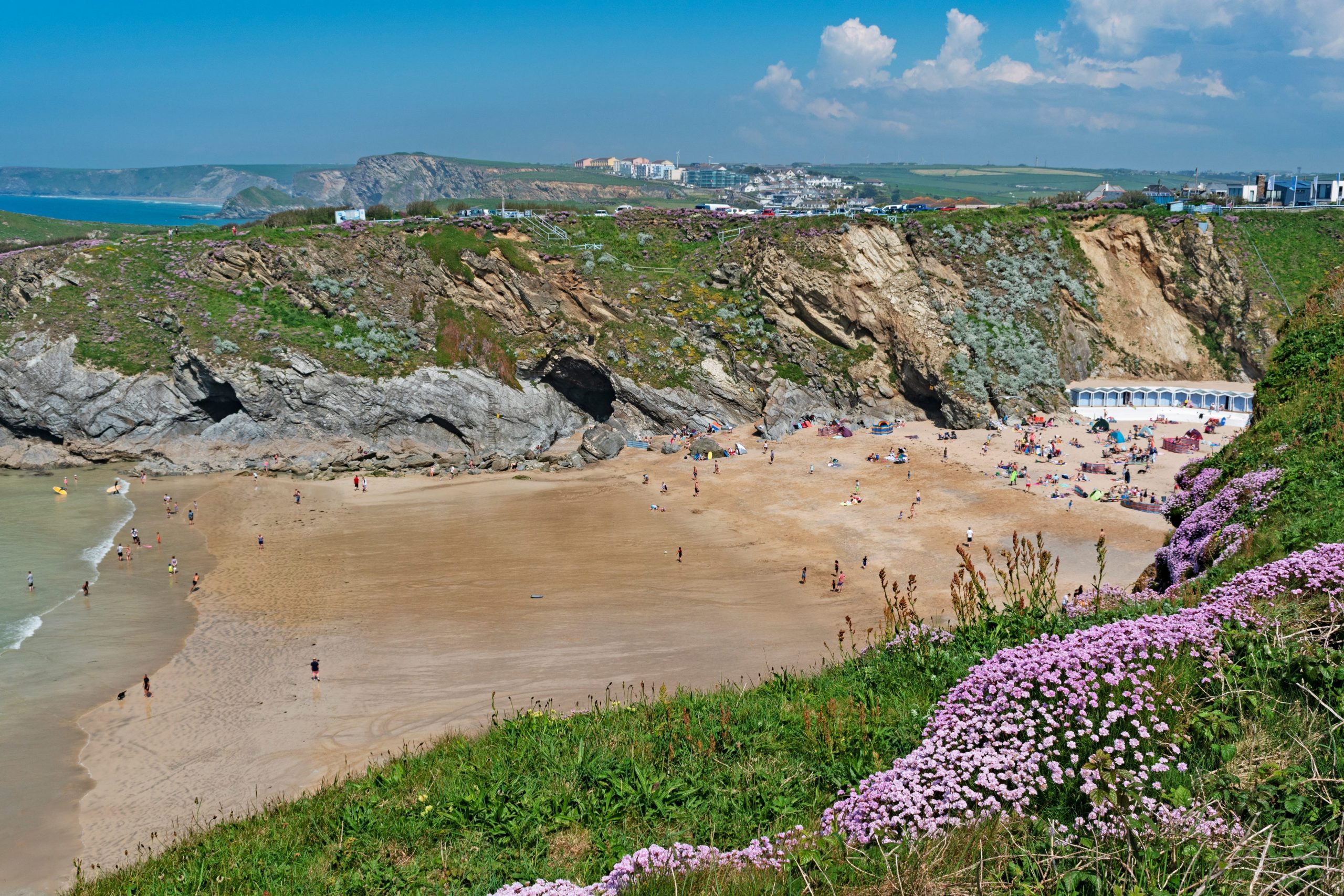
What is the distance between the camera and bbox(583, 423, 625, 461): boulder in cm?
4419

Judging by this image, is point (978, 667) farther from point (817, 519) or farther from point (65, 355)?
point (65, 355)

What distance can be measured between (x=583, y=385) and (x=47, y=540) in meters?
27.2

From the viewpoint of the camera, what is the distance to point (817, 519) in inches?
1367

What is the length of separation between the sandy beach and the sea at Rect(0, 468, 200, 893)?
21.3 inches

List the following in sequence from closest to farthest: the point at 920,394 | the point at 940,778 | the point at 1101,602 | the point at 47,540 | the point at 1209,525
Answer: the point at 940,778
the point at 1101,602
the point at 1209,525
the point at 47,540
the point at 920,394

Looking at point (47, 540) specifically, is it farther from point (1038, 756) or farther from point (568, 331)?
point (1038, 756)

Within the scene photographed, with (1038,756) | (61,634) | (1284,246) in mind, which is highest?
(1284,246)

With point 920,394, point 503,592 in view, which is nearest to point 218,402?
point 503,592

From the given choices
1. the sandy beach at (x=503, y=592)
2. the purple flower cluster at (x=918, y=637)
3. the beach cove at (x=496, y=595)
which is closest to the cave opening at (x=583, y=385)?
the beach cove at (x=496, y=595)

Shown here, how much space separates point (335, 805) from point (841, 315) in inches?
1863

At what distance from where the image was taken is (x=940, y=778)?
5531 mm

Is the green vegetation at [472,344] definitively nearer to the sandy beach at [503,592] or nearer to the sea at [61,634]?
the sandy beach at [503,592]

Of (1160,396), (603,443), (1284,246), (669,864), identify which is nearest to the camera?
(669,864)

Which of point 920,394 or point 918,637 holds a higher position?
point 918,637
